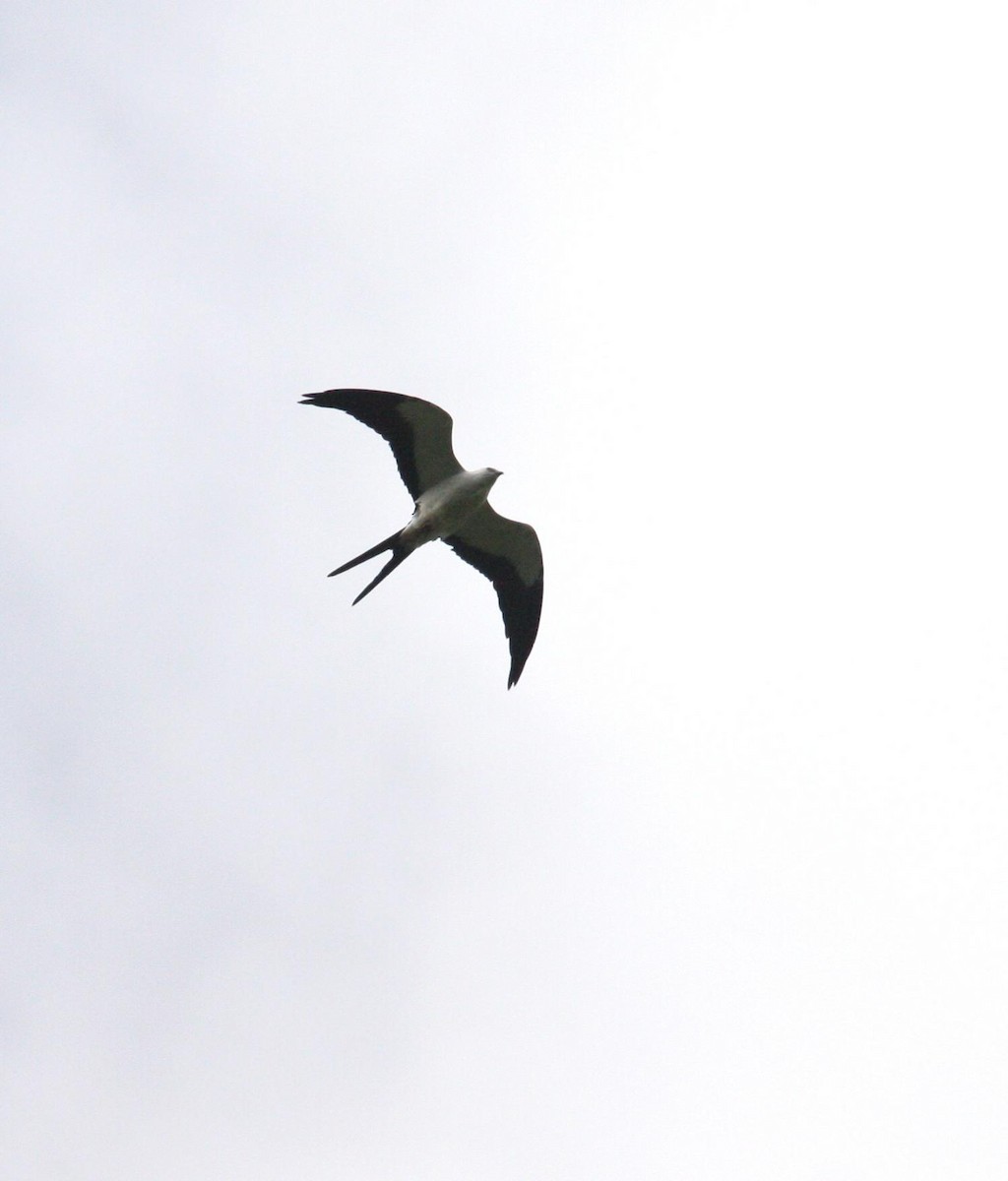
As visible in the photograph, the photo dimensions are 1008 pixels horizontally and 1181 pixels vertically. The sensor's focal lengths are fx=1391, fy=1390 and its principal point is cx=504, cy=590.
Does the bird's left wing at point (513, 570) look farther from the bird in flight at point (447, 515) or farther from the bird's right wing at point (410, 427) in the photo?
the bird's right wing at point (410, 427)

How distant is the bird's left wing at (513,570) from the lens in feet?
51.1

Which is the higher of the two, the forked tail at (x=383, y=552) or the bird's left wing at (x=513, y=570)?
the bird's left wing at (x=513, y=570)

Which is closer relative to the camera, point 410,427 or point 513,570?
point 410,427

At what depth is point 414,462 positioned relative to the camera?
15117 millimetres

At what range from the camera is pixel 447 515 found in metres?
14.9

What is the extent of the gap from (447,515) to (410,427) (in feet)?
3.33

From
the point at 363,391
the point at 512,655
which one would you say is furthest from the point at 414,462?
the point at 512,655

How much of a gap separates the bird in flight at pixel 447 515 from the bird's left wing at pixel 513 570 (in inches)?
0.4

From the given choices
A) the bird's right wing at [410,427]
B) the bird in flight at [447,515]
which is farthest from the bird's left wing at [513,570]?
the bird's right wing at [410,427]

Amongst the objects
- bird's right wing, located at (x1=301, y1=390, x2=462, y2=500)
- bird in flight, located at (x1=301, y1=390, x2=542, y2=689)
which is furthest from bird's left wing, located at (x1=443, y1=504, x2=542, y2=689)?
bird's right wing, located at (x1=301, y1=390, x2=462, y2=500)

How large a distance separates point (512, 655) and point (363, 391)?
3494 millimetres

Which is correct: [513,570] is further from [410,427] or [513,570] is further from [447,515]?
[410,427]

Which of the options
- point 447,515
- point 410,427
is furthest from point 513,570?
point 410,427

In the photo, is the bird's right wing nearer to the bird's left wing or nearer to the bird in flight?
the bird in flight
